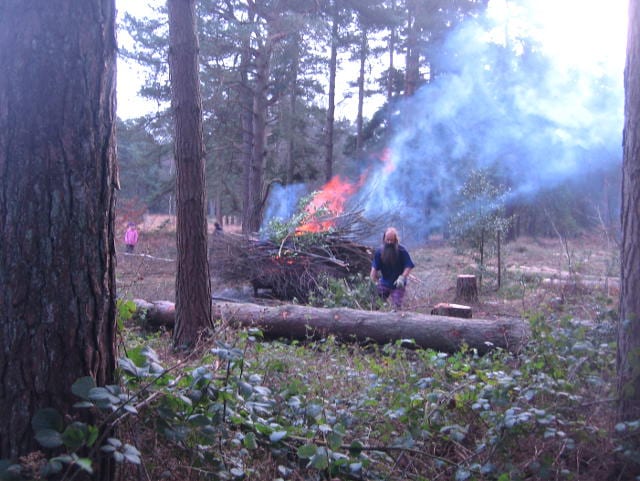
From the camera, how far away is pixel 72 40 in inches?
104

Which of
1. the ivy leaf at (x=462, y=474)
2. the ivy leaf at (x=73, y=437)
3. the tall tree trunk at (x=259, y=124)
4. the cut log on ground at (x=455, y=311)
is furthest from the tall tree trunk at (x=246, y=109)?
the ivy leaf at (x=73, y=437)

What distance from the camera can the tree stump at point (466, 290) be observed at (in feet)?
40.0

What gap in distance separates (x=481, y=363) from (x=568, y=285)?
5.16m

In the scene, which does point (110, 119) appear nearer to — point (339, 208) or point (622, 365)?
point (622, 365)

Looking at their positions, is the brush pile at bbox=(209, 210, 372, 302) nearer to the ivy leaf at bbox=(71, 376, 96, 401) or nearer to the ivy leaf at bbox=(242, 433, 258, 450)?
the ivy leaf at bbox=(242, 433, 258, 450)

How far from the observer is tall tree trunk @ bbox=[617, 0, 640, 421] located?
3537 mm

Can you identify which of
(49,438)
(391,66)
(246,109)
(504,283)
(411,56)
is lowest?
(504,283)

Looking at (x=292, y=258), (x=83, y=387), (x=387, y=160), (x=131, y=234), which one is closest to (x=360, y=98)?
(x=387, y=160)

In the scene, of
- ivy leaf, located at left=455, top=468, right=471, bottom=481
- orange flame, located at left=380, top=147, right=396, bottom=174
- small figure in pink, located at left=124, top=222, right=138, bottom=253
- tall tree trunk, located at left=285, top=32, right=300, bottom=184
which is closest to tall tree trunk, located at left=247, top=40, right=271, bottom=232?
tall tree trunk, located at left=285, top=32, right=300, bottom=184

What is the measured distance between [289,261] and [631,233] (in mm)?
9320

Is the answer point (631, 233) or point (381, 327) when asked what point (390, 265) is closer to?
point (381, 327)

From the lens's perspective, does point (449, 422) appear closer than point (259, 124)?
Yes

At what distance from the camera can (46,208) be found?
2588mm

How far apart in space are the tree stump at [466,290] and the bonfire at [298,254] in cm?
192
